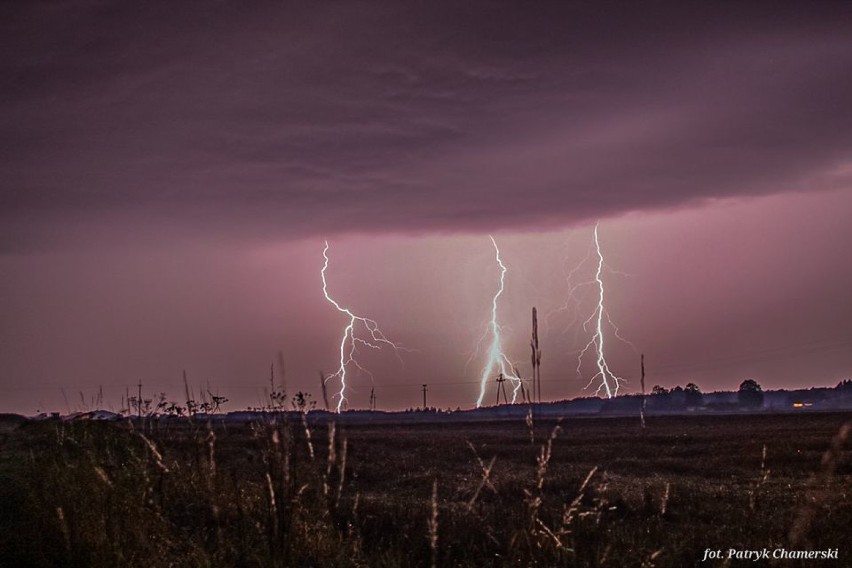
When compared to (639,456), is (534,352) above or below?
above

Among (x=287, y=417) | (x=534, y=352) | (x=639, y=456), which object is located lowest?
(x=639, y=456)

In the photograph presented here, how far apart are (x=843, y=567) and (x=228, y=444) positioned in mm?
23875

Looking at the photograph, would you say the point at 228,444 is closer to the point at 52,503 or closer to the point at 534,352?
the point at 52,503

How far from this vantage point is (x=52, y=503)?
9.72 metres

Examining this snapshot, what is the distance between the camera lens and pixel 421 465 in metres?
25.6

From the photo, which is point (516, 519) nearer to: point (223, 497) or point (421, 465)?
point (223, 497)

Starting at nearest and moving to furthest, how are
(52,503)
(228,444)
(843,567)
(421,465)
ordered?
(843,567) → (52,503) → (421,465) → (228,444)

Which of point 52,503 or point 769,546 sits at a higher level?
point 52,503

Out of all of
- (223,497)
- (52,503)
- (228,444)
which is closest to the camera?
(52,503)

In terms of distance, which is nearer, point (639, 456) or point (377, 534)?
point (377, 534)

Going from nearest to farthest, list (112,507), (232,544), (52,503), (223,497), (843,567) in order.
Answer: (843,567), (232,544), (112,507), (52,503), (223,497)

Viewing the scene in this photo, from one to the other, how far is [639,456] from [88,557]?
24392 mm

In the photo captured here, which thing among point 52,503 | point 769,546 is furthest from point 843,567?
point 52,503

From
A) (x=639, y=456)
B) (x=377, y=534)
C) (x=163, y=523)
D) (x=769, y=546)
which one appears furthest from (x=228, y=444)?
(x=769, y=546)
